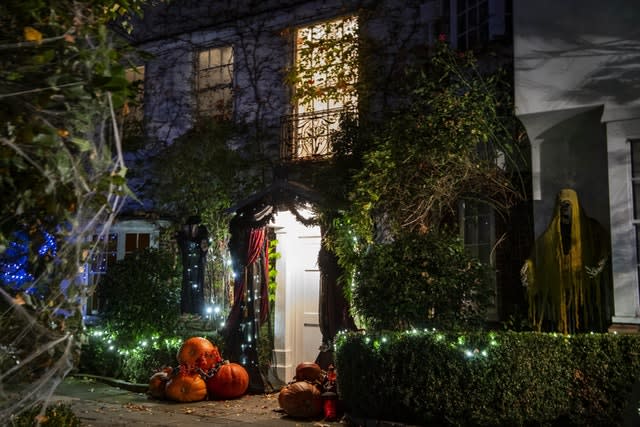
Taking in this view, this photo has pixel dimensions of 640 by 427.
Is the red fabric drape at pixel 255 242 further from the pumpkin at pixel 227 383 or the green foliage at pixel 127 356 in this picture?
the green foliage at pixel 127 356

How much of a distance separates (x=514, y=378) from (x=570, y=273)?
1.75 metres

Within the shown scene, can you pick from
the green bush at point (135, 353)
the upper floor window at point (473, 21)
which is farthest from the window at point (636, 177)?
the green bush at point (135, 353)

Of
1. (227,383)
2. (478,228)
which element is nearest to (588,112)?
(478,228)

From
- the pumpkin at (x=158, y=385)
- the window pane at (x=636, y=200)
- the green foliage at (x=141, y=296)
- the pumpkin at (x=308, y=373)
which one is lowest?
the pumpkin at (x=158, y=385)

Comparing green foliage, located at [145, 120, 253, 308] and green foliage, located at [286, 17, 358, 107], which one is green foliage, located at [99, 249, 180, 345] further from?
green foliage, located at [286, 17, 358, 107]

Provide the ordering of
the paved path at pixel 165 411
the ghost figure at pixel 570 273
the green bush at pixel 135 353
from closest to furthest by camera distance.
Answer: the ghost figure at pixel 570 273
the paved path at pixel 165 411
the green bush at pixel 135 353

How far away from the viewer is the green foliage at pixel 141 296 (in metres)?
12.6

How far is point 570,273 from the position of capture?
854 cm

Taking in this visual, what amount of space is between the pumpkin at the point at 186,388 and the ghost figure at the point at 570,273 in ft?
16.9

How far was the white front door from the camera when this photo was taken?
38.6ft

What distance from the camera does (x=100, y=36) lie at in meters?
3.99

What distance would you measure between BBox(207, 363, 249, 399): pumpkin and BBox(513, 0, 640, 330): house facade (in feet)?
16.7

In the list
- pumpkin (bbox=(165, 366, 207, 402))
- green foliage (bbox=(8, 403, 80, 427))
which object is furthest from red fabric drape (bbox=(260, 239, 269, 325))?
green foliage (bbox=(8, 403, 80, 427))

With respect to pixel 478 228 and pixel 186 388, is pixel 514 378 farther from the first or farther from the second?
pixel 186 388
